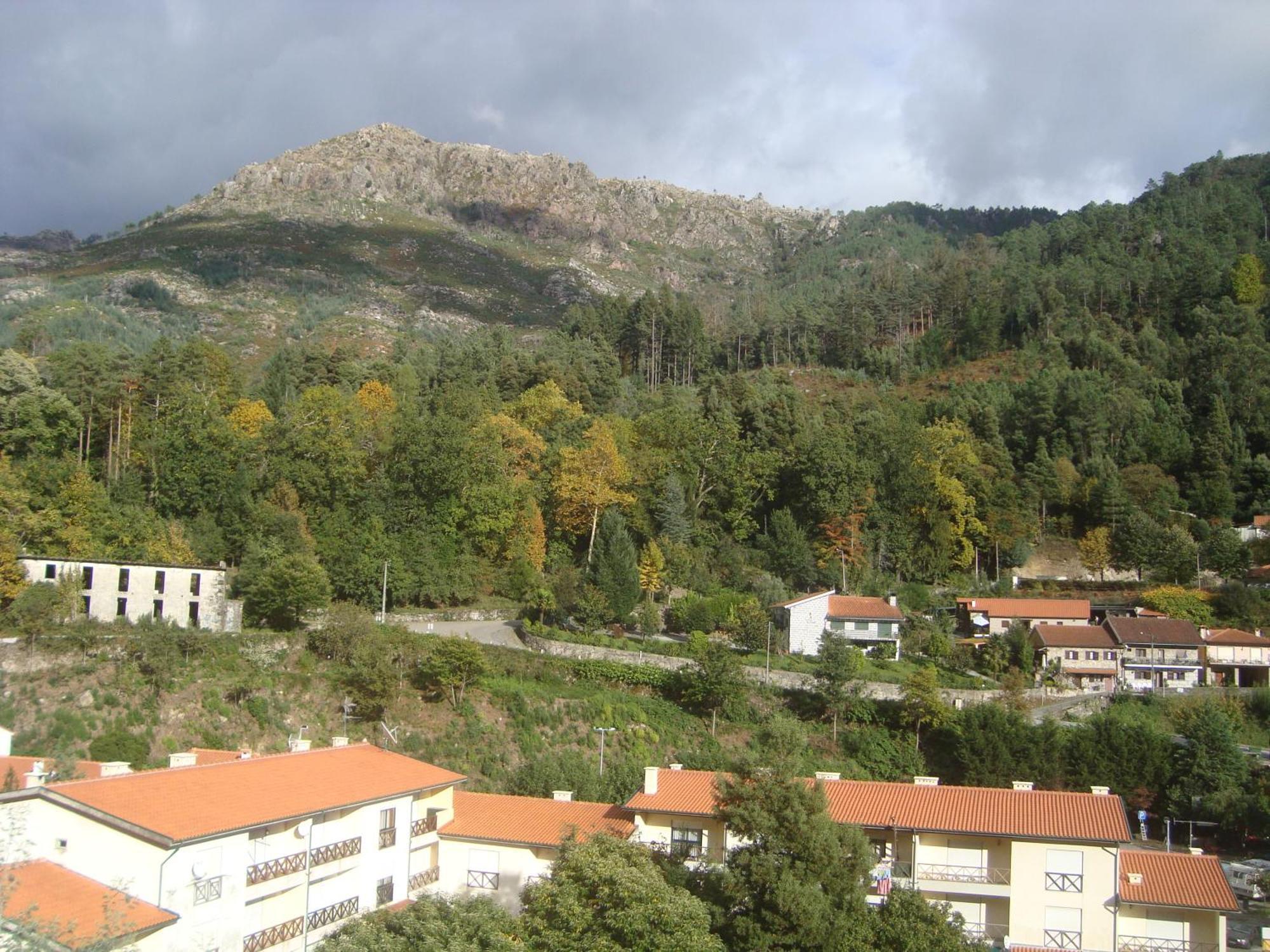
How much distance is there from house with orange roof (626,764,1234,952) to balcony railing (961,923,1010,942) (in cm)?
2

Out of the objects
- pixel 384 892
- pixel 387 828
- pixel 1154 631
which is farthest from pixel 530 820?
pixel 1154 631

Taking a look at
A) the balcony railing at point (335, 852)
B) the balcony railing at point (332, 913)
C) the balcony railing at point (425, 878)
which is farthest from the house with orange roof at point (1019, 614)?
the balcony railing at point (332, 913)

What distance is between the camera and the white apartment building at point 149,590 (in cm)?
3859

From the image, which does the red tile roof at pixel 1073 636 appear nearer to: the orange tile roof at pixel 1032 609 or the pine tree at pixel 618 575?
the orange tile roof at pixel 1032 609

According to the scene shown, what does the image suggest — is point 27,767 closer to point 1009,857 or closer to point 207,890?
point 207,890

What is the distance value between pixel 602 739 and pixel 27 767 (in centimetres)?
1903

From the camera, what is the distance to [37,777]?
64.3ft

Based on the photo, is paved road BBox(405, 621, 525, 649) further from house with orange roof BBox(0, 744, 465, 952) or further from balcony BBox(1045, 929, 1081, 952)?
balcony BBox(1045, 929, 1081, 952)

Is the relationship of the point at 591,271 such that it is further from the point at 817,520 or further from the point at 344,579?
the point at 344,579

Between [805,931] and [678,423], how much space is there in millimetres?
40748

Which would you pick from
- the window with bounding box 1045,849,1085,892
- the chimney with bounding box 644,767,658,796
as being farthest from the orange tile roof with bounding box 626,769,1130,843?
the window with bounding box 1045,849,1085,892

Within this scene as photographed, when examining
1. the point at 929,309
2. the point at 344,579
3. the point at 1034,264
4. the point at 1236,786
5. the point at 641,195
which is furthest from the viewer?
the point at 641,195

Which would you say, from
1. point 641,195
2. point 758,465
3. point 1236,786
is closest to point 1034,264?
point 758,465

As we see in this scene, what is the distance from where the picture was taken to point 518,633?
44625 mm
